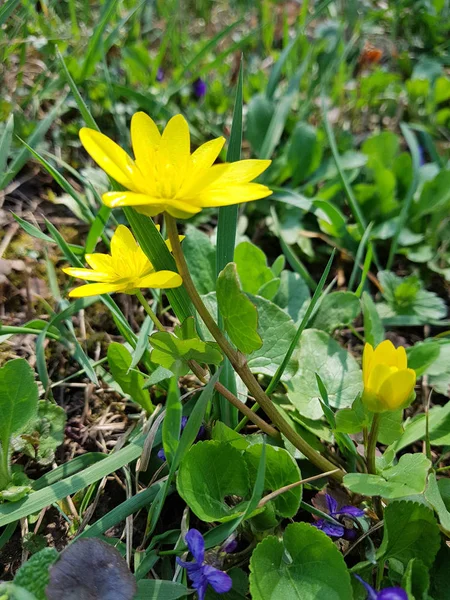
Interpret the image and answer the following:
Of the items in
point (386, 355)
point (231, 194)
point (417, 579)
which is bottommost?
point (417, 579)

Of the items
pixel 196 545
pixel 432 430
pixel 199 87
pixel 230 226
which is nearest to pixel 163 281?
pixel 230 226

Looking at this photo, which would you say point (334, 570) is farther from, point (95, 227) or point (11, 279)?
point (11, 279)

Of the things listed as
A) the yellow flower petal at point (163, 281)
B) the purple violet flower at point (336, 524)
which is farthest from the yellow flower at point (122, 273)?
the purple violet flower at point (336, 524)

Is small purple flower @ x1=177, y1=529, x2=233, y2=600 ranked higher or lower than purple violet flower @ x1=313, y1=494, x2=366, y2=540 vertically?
higher

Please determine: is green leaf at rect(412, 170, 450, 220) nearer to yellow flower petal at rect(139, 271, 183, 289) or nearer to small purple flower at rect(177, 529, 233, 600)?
yellow flower petal at rect(139, 271, 183, 289)

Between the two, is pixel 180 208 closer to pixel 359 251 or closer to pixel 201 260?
pixel 201 260

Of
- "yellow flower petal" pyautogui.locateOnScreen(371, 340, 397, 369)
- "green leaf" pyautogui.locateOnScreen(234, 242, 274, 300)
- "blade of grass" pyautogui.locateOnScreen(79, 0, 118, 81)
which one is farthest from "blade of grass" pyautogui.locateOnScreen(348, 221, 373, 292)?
"blade of grass" pyautogui.locateOnScreen(79, 0, 118, 81)
